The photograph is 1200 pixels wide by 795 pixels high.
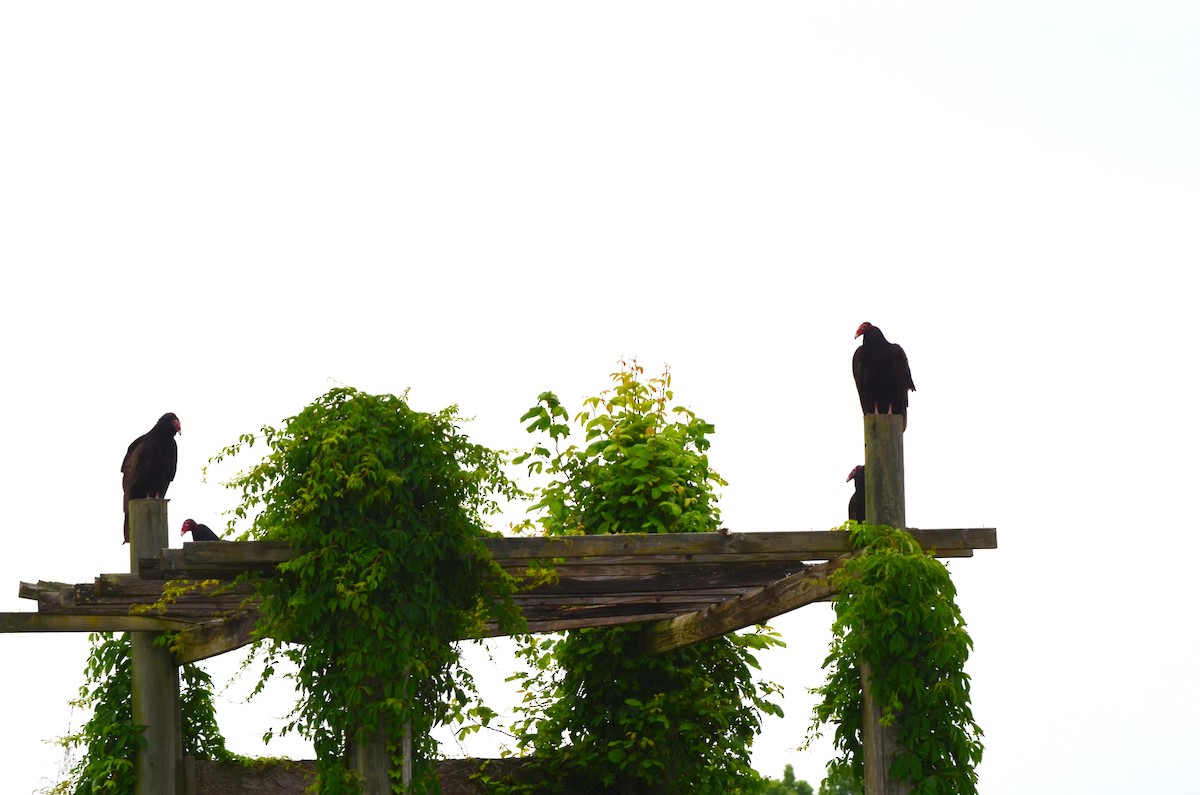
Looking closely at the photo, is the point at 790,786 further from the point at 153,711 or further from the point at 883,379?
the point at 883,379

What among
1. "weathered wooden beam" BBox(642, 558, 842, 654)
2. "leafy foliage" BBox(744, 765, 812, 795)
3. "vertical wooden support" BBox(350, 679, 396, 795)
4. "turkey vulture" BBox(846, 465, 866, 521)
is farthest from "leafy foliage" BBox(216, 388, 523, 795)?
"leafy foliage" BBox(744, 765, 812, 795)

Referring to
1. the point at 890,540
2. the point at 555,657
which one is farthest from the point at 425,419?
the point at 555,657

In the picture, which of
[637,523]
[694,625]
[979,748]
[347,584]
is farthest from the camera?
[637,523]

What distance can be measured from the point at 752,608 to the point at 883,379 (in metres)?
1.92

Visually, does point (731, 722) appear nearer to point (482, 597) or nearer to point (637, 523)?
point (637, 523)

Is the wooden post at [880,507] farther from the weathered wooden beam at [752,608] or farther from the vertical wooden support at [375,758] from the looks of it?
the vertical wooden support at [375,758]

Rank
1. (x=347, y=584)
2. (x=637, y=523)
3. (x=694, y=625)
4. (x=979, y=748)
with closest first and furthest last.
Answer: (x=347, y=584)
(x=979, y=748)
(x=694, y=625)
(x=637, y=523)

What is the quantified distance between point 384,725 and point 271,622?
970mm

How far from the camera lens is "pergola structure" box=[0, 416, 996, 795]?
9688 mm

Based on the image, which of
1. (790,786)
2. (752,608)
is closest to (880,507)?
(752,608)

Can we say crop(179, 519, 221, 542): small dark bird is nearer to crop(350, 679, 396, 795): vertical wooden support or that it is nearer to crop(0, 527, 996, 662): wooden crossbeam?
crop(0, 527, 996, 662): wooden crossbeam

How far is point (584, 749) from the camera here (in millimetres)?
13844

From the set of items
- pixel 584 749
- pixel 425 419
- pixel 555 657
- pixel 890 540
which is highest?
pixel 425 419

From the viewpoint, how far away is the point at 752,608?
428 inches
